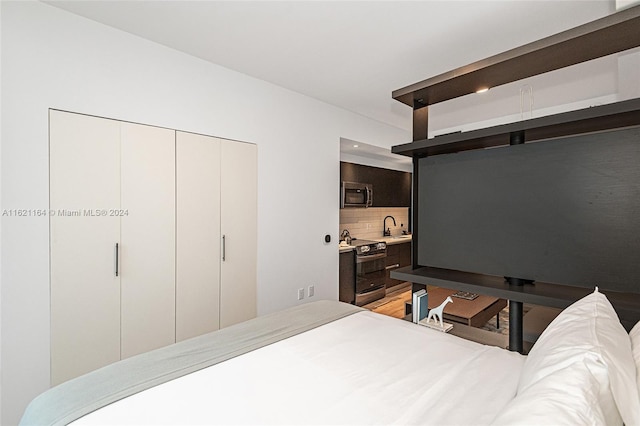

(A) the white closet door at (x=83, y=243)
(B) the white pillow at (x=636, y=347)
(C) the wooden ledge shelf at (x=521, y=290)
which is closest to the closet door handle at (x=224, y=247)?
(A) the white closet door at (x=83, y=243)

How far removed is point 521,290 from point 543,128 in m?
1.07

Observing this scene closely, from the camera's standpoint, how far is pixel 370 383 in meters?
1.21

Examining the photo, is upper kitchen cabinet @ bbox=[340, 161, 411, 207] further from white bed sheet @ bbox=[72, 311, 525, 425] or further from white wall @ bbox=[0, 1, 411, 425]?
white bed sheet @ bbox=[72, 311, 525, 425]

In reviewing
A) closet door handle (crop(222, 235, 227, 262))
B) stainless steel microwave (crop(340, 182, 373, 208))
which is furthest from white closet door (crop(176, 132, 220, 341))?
stainless steel microwave (crop(340, 182, 373, 208))

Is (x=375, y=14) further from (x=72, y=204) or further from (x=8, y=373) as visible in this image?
(x=8, y=373)

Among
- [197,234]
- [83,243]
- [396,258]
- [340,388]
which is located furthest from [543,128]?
[396,258]

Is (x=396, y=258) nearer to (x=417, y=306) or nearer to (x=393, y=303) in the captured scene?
(x=393, y=303)

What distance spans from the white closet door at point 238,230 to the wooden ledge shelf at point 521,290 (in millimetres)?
1440

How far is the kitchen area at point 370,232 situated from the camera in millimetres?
4523

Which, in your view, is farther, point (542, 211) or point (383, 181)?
point (383, 181)

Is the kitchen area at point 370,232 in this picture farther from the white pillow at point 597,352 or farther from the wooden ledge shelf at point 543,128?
the white pillow at point 597,352

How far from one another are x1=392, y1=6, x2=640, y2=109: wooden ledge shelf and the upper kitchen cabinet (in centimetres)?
216

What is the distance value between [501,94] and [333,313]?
3.18 m

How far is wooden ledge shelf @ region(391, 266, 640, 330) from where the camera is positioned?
1.70 m
